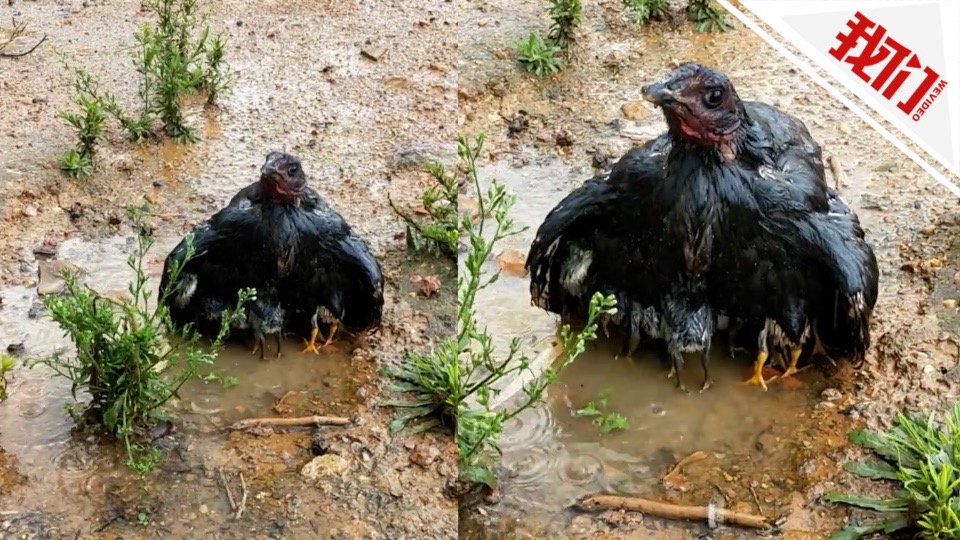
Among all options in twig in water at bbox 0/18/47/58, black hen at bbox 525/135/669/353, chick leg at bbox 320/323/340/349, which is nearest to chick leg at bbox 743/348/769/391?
black hen at bbox 525/135/669/353

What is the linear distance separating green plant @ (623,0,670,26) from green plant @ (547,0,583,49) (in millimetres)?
454

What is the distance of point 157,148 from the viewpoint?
19.3 ft

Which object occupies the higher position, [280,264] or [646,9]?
[646,9]

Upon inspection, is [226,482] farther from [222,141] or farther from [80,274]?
[222,141]

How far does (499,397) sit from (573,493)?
582 mm

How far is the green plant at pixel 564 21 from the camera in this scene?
21.1 ft

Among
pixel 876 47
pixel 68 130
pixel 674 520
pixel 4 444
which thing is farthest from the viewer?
pixel 68 130

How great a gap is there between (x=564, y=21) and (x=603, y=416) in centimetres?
334

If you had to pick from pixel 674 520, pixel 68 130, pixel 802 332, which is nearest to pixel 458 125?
pixel 68 130

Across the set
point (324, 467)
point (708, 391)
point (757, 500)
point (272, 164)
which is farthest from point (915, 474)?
point (272, 164)

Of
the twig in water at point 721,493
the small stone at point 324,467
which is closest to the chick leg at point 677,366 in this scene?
the twig in water at point 721,493

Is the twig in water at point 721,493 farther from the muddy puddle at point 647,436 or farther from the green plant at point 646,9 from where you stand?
Answer: the green plant at point 646,9

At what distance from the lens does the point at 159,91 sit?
584 centimetres

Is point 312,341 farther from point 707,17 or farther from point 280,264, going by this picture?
point 707,17
